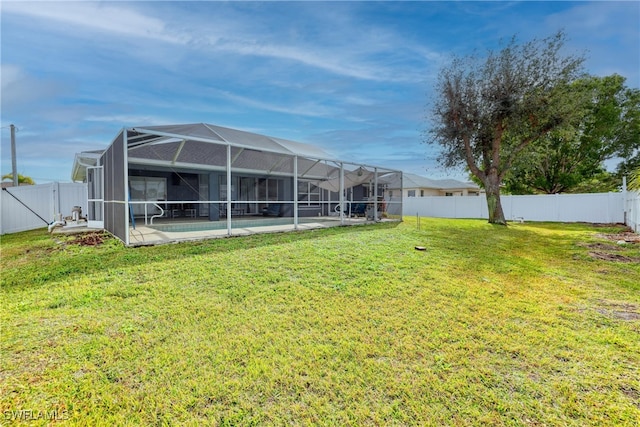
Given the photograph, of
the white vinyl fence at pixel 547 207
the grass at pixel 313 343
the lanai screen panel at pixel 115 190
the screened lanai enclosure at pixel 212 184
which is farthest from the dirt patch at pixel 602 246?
the lanai screen panel at pixel 115 190

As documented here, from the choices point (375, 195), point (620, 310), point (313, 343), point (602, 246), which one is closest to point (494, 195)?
point (375, 195)

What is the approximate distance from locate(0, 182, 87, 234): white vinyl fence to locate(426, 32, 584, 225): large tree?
1770cm

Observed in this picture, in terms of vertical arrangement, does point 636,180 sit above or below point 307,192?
below

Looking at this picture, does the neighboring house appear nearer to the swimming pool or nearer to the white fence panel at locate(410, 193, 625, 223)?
the white fence panel at locate(410, 193, 625, 223)

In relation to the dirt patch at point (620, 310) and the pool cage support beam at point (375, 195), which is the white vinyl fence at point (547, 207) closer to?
the pool cage support beam at point (375, 195)

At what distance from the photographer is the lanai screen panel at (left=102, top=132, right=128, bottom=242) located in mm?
6871

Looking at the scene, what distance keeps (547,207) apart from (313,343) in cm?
2027

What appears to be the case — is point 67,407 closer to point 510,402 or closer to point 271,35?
point 510,402

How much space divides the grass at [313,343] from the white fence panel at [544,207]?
14.1 metres

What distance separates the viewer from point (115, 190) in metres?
7.65

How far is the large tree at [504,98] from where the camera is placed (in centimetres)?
1267

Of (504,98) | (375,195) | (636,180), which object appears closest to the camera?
(636,180)

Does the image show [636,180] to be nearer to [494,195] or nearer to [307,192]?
[494,195]

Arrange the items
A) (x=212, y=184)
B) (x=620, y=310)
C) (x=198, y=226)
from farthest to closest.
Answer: (x=212, y=184) → (x=198, y=226) → (x=620, y=310)
